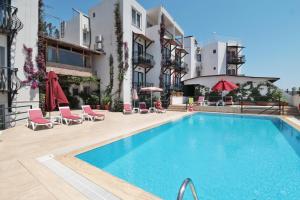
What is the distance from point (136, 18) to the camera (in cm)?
2086

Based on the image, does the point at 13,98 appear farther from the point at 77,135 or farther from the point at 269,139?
the point at 269,139

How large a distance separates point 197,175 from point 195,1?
1815cm

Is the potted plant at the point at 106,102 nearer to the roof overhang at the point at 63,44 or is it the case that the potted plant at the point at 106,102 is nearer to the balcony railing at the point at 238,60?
the roof overhang at the point at 63,44

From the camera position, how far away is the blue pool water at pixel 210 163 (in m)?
4.43

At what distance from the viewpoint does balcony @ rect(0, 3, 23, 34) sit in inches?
370

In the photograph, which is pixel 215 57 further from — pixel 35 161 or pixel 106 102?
pixel 35 161

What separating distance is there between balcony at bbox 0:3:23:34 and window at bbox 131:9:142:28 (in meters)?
12.5

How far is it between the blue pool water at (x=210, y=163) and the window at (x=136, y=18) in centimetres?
1556

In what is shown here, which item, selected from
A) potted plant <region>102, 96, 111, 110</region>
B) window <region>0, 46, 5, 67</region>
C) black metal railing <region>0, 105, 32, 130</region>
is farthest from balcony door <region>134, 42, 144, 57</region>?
black metal railing <region>0, 105, 32, 130</region>

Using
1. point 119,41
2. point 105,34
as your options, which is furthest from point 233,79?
point 105,34

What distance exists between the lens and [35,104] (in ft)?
36.9

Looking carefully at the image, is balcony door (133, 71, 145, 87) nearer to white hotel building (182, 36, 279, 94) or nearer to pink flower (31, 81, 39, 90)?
pink flower (31, 81, 39, 90)

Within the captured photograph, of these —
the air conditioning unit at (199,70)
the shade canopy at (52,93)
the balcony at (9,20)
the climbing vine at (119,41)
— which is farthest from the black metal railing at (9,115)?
the air conditioning unit at (199,70)

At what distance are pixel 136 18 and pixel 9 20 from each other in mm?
13664
